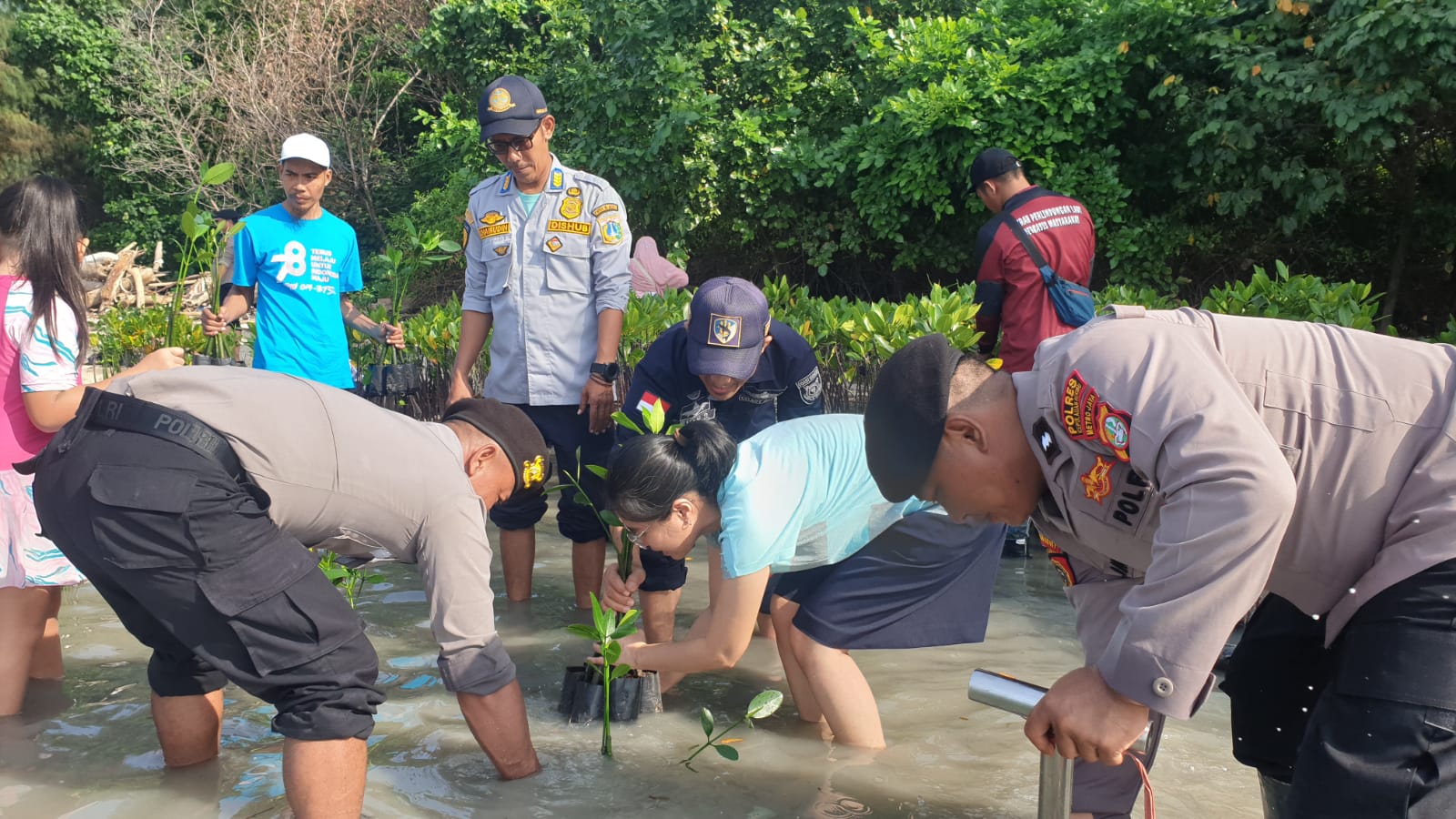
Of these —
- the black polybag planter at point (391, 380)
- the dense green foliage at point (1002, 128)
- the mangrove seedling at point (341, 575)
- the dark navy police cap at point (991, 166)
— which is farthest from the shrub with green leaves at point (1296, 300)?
the black polybag planter at point (391, 380)

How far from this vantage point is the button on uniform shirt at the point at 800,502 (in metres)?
3.03

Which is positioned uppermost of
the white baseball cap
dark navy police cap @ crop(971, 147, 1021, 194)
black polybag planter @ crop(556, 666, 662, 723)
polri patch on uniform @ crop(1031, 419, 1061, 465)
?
dark navy police cap @ crop(971, 147, 1021, 194)

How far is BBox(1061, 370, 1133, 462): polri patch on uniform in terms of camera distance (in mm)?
1795

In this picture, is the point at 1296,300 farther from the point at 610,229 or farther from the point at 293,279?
the point at 293,279

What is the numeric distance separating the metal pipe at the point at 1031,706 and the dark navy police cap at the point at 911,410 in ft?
1.24

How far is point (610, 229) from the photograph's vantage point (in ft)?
16.2

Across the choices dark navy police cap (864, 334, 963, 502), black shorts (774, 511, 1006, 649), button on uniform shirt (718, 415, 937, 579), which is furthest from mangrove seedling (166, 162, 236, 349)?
dark navy police cap (864, 334, 963, 502)

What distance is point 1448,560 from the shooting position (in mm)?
1782

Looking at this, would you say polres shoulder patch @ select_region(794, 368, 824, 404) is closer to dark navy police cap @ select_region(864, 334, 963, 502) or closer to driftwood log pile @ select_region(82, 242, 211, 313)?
dark navy police cap @ select_region(864, 334, 963, 502)

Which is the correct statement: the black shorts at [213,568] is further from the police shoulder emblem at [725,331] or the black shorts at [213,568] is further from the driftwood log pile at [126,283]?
the driftwood log pile at [126,283]

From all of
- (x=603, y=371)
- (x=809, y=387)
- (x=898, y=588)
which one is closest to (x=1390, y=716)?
(x=898, y=588)

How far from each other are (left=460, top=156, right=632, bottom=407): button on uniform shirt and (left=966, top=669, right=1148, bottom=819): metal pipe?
3.15 m

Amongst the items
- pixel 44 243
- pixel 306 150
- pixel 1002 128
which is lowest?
pixel 44 243

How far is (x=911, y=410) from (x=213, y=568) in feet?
5.59
